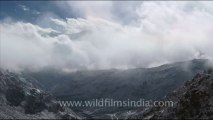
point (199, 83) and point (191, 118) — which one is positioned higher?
point (199, 83)

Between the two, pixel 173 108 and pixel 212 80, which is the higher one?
pixel 212 80

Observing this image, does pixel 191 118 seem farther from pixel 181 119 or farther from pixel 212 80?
pixel 212 80

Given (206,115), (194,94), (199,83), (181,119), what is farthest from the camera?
(199,83)

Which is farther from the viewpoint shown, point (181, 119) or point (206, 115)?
point (181, 119)

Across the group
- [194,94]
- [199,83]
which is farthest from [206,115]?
[199,83]

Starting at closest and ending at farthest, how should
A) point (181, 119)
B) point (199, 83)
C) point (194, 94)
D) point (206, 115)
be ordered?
1. point (206, 115)
2. point (181, 119)
3. point (194, 94)
4. point (199, 83)

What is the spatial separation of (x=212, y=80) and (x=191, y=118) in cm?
3111

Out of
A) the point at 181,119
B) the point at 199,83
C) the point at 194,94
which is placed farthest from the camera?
the point at 199,83

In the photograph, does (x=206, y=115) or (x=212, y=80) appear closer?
(x=206, y=115)

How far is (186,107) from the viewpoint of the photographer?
172m

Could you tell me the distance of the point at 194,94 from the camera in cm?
17825

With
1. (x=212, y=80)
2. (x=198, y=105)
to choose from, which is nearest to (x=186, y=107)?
(x=198, y=105)

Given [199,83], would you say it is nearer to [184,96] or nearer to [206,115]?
[184,96]

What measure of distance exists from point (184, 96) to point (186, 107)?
11.1 meters
